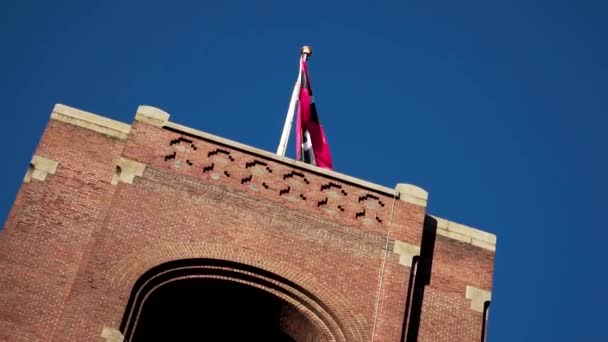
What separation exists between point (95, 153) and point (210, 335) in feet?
13.7

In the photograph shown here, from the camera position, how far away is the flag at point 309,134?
25.6 meters

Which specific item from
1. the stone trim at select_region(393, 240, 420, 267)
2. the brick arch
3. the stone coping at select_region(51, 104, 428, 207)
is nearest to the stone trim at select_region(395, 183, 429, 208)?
the stone coping at select_region(51, 104, 428, 207)

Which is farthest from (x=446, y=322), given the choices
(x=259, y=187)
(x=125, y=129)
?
(x=125, y=129)

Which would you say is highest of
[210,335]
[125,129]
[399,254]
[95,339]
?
[125,129]

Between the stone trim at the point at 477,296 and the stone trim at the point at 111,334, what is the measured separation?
6917mm

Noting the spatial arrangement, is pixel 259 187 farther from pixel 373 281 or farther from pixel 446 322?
pixel 446 322

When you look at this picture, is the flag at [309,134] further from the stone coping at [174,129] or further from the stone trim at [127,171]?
the stone trim at [127,171]

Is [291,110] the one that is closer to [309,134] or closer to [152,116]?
[309,134]

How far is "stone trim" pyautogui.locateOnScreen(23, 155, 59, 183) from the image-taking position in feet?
69.9

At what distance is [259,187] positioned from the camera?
2191cm

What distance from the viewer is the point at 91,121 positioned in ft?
73.9

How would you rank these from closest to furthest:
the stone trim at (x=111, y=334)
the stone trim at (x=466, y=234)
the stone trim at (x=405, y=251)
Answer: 1. the stone trim at (x=111, y=334)
2. the stone trim at (x=405, y=251)
3. the stone trim at (x=466, y=234)

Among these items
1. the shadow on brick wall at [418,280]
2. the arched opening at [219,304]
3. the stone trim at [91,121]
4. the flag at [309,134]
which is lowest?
the arched opening at [219,304]

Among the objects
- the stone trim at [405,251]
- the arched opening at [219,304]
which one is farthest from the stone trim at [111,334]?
the stone trim at [405,251]
